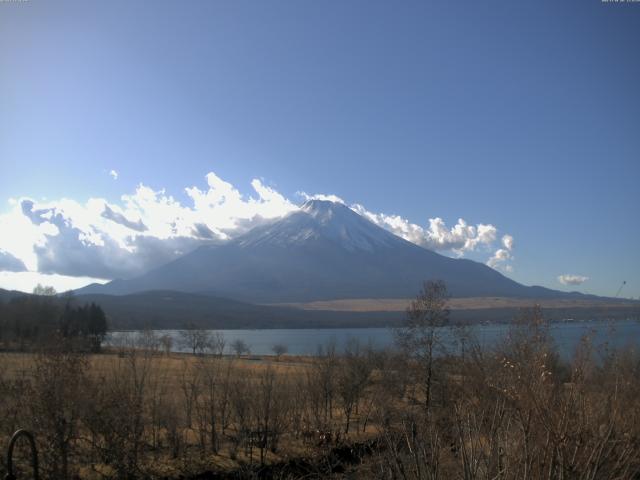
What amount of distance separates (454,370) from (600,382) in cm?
1423

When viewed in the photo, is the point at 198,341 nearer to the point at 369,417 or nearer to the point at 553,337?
the point at 369,417

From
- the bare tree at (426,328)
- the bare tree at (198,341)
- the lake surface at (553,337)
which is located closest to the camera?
the lake surface at (553,337)

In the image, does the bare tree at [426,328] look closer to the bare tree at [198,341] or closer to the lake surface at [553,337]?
the lake surface at [553,337]

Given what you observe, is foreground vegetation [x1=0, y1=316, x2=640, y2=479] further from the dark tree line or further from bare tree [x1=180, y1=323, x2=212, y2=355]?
bare tree [x1=180, y1=323, x2=212, y2=355]

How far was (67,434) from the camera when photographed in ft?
48.2

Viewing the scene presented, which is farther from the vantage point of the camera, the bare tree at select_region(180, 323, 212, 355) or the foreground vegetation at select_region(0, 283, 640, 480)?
the bare tree at select_region(180, 323, 212, 355)

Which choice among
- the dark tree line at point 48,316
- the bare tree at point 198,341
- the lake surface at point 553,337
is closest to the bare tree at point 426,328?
the lake surface at point 553,337

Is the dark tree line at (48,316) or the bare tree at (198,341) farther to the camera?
the bare tree at (198,341)

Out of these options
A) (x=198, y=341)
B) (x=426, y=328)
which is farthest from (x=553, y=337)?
(x=198, y=341)

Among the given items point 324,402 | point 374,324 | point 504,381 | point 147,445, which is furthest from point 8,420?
point 374,324

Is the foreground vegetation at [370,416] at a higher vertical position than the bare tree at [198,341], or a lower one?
higher

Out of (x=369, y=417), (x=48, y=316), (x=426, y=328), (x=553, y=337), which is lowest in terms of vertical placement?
(x=369, y=417)

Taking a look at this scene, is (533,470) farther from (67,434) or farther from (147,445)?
(147,445)

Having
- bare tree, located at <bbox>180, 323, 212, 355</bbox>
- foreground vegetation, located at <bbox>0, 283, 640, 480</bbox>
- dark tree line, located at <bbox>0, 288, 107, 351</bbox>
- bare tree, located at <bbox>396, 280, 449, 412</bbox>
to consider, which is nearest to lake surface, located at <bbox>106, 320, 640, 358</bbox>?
foreground vegetation, located at <bbox>0, 283, 640, 480</bbox>
